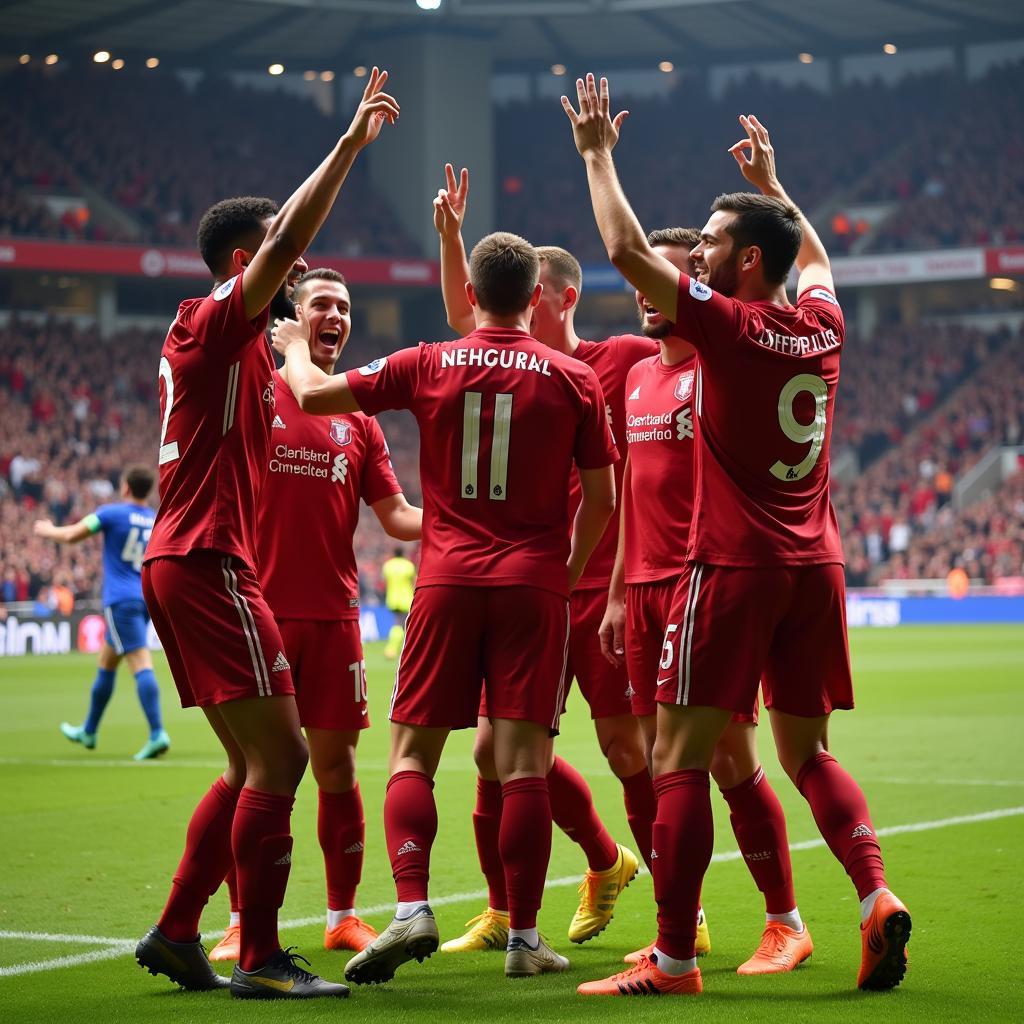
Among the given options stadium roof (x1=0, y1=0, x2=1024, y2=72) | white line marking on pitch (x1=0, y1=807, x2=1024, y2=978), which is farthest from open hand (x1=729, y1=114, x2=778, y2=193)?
stadium roof (x1=0, y1=0, x2=1024, y2=72)

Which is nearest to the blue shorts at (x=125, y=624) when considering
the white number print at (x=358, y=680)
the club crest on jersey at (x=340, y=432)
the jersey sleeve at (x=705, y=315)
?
the club crest on jersey at (x=340, y=432)

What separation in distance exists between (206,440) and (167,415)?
0.64 feet

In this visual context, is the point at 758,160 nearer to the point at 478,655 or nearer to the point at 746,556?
the point at 746,556

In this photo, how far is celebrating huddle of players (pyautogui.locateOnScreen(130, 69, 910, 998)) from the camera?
511 cm

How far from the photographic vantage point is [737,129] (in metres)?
52.4

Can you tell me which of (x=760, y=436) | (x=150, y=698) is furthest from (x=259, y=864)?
(x=150, y=698)

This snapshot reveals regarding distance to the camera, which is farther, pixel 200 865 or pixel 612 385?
pixel 612 385

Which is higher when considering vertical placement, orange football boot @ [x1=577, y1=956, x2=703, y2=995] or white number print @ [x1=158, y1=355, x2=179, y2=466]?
white number print @ [x1=158, y1=355, x2=179, y2=466]

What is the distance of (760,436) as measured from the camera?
17.1 feet

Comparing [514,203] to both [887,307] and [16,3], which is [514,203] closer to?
[887,307]

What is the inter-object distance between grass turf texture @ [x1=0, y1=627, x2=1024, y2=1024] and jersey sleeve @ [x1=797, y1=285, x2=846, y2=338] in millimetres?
2148

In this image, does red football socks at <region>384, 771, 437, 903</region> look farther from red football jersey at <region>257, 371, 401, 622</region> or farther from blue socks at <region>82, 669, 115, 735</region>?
blue socks at <region>82, 669, 115, 735</region>

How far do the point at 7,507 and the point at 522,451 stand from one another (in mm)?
30953

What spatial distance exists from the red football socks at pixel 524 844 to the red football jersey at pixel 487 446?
2.22ft
